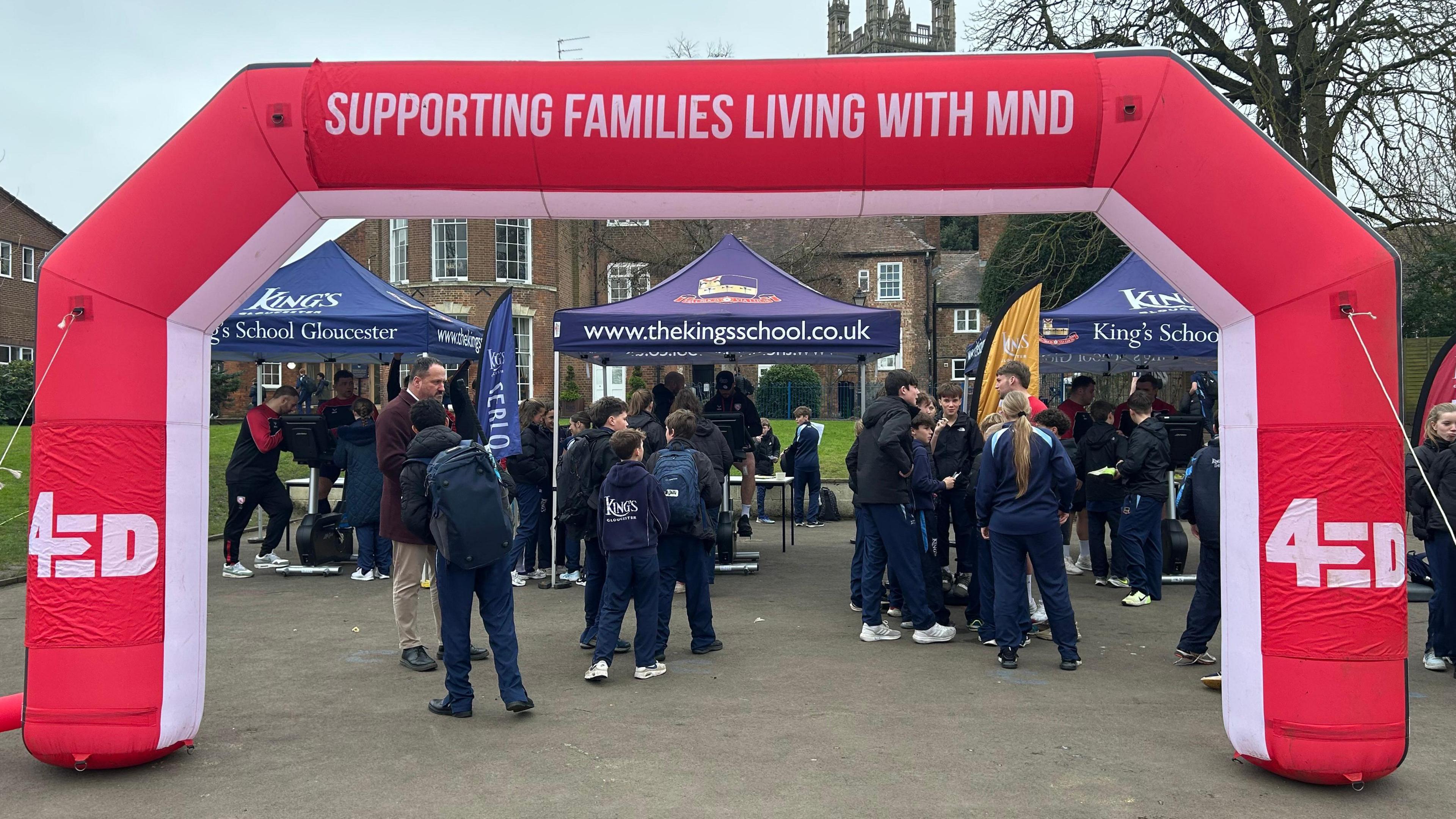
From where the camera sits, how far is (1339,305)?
4.61 m

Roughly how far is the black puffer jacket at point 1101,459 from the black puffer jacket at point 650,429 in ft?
11.6

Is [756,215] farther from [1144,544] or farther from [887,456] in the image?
[1144,544]

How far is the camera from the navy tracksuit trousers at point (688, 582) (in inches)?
275

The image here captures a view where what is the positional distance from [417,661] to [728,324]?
169 inches

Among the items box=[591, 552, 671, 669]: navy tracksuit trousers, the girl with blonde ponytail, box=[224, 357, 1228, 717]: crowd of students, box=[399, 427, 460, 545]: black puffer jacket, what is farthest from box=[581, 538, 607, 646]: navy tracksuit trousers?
the girl with blonde ponytail

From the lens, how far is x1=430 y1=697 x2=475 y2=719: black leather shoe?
18.9ft

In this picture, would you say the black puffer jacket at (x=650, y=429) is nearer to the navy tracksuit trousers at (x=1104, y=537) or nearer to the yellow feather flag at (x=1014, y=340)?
the yellow feather flag at (x=1014, y=340)

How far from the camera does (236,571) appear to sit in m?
10.6

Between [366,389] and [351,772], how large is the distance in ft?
91.3

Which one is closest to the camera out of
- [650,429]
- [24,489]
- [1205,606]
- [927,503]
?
[1205,606]

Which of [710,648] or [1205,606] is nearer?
[1205,606]

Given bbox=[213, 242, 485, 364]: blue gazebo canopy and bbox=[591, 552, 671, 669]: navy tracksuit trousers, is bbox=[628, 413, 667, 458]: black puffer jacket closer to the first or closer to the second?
bbox=[591, 552, 671, 669]: navy tracksuit trousers

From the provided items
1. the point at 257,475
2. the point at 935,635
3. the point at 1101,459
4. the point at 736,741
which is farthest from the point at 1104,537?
the point at 257,475

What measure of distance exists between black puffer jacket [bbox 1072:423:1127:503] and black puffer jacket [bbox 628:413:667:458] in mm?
3550
